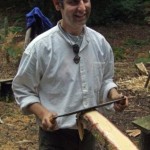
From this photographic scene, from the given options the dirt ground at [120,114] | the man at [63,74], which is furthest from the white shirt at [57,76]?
the dirt ground at [120,114]

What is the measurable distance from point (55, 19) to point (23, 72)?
9483 millimetres

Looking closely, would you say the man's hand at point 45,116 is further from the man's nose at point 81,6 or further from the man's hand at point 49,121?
the man's nose at point 81,6

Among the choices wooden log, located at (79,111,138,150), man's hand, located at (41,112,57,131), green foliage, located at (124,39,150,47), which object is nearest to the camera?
wooden log, located at (79,111,138,150)

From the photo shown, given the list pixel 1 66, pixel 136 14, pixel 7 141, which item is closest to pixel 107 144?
pixel 7 141

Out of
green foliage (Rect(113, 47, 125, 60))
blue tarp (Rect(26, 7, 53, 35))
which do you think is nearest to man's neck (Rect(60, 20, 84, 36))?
blue tarp (Rect(26, 7, 53, 35))

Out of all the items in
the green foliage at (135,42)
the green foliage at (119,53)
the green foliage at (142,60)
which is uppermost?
the green foliage at (142,60)

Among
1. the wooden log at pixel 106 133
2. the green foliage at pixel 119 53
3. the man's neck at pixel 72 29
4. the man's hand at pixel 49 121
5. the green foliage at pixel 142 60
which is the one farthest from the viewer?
the green foliage at pixel 119 53

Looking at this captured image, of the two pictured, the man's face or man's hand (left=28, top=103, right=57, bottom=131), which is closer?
man's hand (left=28, top=103, right=57, bottom=131)

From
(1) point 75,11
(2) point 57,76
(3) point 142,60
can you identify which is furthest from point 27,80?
(3) point 142,60

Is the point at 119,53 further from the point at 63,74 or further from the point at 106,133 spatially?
the point at 106,133

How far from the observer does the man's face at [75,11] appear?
2.58 m

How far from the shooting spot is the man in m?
2.62

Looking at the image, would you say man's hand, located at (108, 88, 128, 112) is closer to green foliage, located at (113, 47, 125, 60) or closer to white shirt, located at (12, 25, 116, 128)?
white shirt, located at (12, 25, 116, 128)

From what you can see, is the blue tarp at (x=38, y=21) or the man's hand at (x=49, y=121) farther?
the blue tarp at (x=38, y=21)
